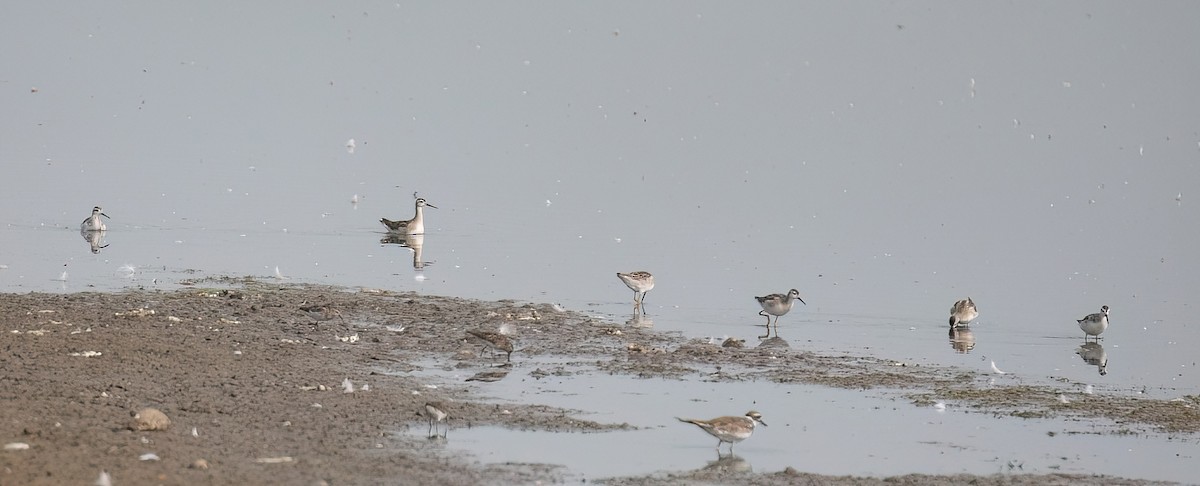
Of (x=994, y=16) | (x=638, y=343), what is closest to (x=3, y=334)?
(x=638, y=343)

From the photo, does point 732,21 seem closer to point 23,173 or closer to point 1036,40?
point 1036,40

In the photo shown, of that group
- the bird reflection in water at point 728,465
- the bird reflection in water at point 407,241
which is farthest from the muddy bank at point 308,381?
the bird reflection in water at point 407,241

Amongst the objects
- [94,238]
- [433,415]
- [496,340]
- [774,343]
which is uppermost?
[94,238]

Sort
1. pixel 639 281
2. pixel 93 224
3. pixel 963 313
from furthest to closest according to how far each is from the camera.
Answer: pixel 93 224
pixel 639 281
pixel 963 313

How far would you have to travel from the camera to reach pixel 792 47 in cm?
7281

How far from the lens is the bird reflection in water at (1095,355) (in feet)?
61.6

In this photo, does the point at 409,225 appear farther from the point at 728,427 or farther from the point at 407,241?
the point at 728,427

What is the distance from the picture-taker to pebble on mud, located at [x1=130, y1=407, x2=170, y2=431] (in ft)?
38.8

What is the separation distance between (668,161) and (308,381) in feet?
96.3

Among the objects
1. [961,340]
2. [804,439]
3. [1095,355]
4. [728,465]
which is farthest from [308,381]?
[1095,355]

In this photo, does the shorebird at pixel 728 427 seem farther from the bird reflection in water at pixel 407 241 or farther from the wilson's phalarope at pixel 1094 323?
the bird reflection in water at pixel 407 241

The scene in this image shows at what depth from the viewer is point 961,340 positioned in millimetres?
20359

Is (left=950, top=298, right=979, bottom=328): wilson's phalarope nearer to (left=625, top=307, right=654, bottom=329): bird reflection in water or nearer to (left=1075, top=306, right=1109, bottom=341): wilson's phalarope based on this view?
(left=1075, top=306, right=1109, bottom=341): wilson's phalarope

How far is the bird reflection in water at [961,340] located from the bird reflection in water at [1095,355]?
1.34 meters
